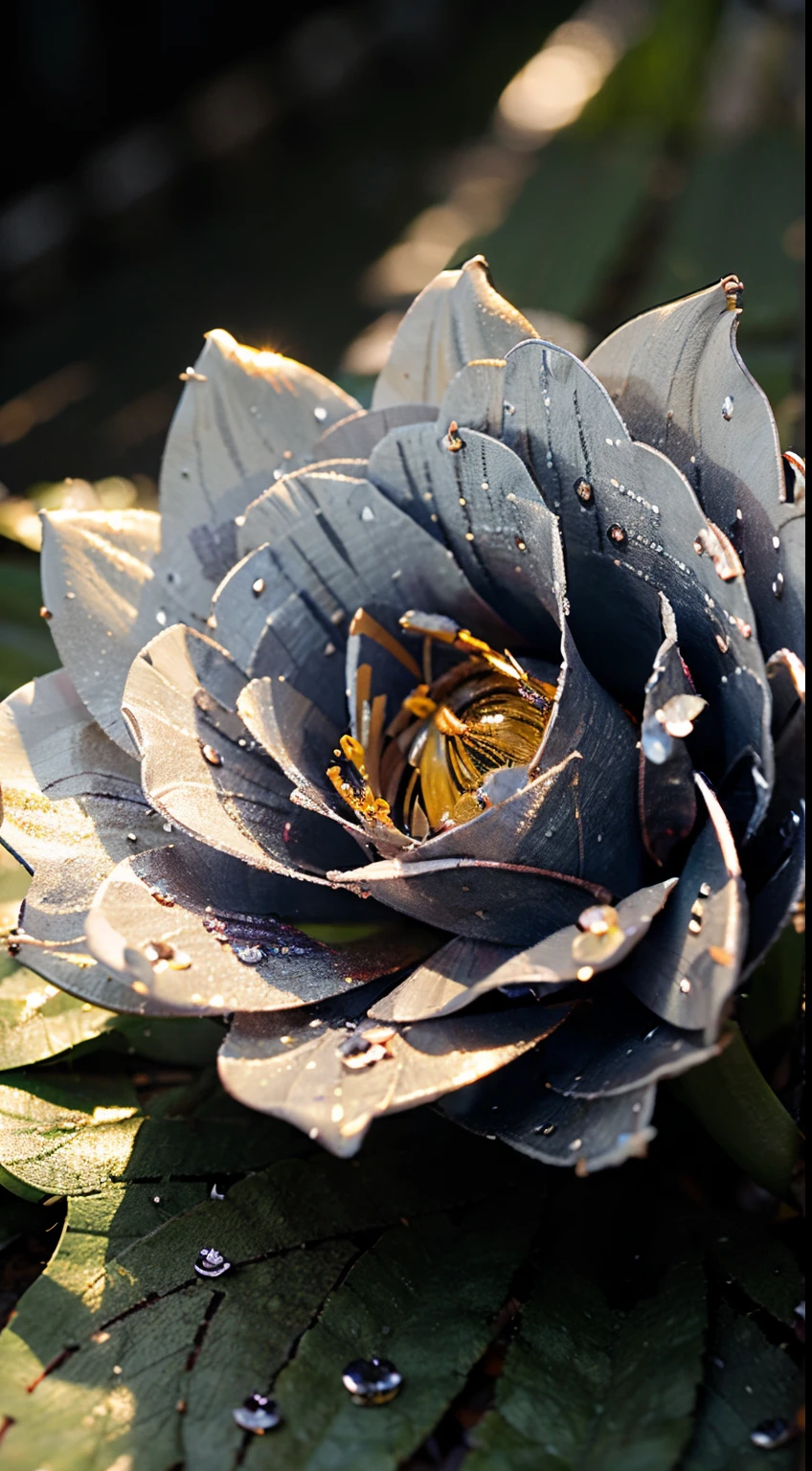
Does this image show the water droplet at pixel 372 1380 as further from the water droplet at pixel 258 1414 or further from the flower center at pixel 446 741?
the flower center at pixel 446 741

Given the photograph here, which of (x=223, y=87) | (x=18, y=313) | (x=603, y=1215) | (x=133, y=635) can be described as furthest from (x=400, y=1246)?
(x=223, y=87)

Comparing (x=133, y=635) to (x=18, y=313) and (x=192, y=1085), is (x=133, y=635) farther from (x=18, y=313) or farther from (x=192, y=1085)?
(x=18, y=313)

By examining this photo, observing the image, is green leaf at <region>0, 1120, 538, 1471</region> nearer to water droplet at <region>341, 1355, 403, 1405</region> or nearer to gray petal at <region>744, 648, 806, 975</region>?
water droplet at <region>341, 1355, 403, 1405</region>

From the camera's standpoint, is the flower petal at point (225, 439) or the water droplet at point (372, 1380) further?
the flower petal at point (225, 439)

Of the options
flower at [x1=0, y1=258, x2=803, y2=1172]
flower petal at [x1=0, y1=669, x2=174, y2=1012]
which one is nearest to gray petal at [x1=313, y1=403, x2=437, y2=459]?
flower at [x1=0, y1=258, x2=803, y2=1172]

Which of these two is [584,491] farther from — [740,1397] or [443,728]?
[740,1397]

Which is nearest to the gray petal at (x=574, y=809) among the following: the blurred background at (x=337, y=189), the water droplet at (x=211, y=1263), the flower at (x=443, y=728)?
the flower at (x=443, y=728)

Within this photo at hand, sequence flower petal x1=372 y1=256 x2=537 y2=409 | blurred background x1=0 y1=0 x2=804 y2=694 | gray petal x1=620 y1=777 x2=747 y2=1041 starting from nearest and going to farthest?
1. gray petal x1=620 y1=777 x2=747 y2=1041
2. flower petal x1=372 y1=256 x2=537 y2=409
3. blurred background x1=0 y1=0 x2=804 y2=694
